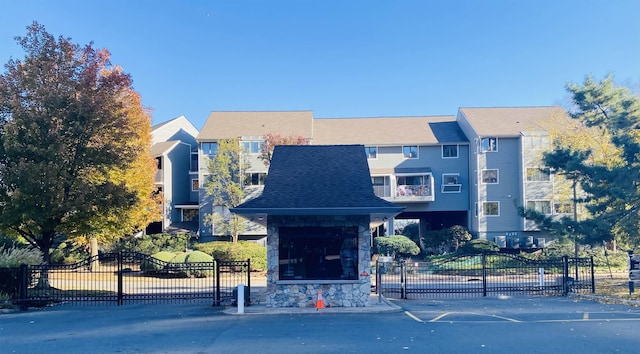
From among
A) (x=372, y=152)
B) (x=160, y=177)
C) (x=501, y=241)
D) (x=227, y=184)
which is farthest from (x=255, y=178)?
(x=501, y=241)

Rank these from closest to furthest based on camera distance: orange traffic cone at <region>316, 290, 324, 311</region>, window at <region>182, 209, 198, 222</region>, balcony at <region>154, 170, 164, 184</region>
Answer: orange traffic cone at <region>316, 290, 324, 311</region> → balcony at <region>154, 170, 164, 184</region> → window at <region>182, 209, 198, 222</region>

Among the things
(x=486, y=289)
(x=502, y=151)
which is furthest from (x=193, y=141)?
(x=486, y=289)

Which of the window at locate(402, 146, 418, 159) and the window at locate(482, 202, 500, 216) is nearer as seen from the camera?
the window at locate(482, 202, 500, 216)

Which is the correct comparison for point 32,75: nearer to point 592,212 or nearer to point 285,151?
point 285,151

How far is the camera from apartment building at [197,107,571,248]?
41594 millimetres

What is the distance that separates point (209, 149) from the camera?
43188 mm

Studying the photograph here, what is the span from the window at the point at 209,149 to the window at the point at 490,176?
70.6ft

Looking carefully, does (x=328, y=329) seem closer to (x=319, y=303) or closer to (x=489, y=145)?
(x=319, y=303)

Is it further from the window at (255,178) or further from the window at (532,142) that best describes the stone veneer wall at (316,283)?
the window at (532,142)

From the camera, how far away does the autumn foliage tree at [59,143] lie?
60.2 feet

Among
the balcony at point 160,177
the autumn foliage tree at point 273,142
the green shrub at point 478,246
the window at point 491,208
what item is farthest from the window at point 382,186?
the balcony at point 160,177

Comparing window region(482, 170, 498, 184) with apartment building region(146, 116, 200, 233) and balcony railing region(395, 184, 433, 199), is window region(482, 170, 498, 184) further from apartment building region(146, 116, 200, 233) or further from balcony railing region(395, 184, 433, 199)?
apartment building region(146, 116, 200, 233)

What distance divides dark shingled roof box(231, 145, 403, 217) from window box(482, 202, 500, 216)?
25092mm

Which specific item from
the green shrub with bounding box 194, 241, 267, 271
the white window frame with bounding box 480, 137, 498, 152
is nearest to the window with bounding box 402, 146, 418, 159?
the white window frame with bounding box 480, 137, 498, 152
